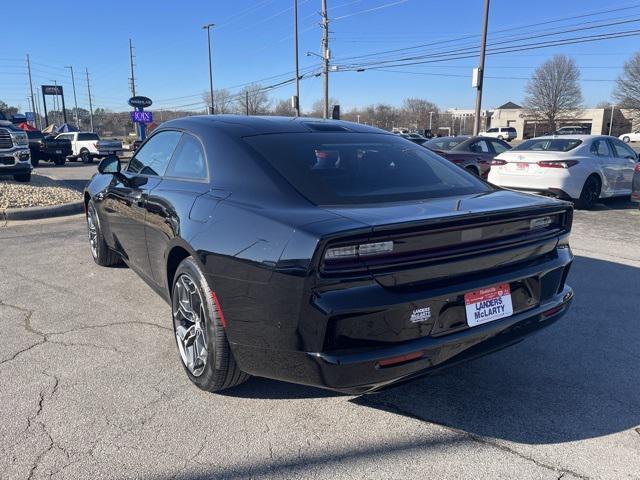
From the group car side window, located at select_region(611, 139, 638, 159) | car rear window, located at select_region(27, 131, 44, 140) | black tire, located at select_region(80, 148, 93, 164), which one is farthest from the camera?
black tire, located at select_region(80, 148, 93, 164)

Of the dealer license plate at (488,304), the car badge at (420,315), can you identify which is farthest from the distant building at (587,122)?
the car badge at (420,315)

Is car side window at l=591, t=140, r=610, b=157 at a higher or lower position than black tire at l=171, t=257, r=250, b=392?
higher

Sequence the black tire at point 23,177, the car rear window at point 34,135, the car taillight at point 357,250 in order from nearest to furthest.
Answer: the car taillight at point 357,250 < the black tire at point 23,177 < the car rear window at point 34,135

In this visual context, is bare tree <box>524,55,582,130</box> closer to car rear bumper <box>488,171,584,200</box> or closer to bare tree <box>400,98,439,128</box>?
Answer: bare tree <box>400,98,439,128</box>

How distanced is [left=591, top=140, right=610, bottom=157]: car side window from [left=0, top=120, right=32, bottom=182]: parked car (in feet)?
39.4

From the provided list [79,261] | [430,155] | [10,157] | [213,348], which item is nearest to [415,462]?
[213,348]

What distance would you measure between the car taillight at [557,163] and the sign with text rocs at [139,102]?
2061 cm

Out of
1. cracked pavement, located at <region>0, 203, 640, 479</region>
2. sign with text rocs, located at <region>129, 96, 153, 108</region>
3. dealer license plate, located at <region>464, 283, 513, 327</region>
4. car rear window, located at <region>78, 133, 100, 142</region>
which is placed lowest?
cracked pavement, located at <region>0, 203, 640, 479</region>

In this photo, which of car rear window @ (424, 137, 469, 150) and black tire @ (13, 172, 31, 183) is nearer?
black tire @ (13, 172, 31, 183)

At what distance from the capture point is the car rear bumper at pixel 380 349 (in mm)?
Result: 2172

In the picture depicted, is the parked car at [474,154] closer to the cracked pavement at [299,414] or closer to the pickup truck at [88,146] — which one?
the cracked pavement at [299,414]

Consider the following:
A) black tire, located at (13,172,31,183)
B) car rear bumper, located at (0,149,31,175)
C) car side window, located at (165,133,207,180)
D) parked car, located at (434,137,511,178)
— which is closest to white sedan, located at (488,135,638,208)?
parked car, located at (434,137,511,178)

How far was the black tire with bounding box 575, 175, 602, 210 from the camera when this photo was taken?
9.72 m

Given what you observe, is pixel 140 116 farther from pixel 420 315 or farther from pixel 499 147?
pixel 420 315
